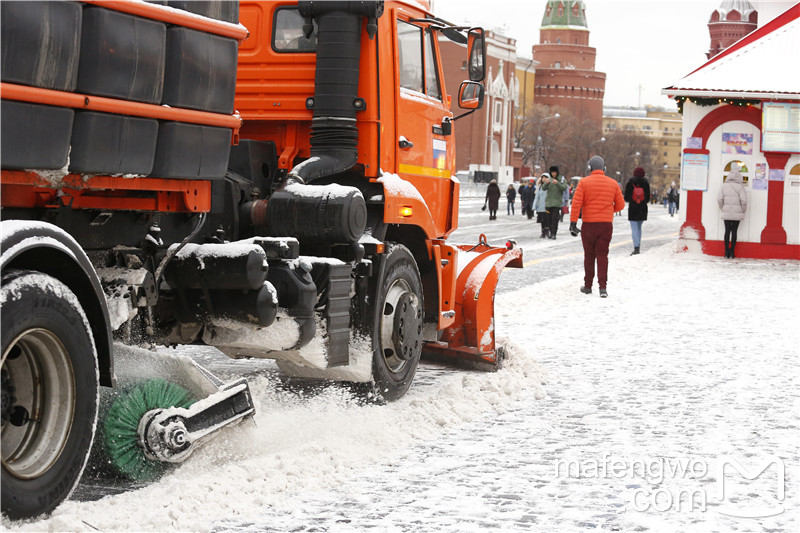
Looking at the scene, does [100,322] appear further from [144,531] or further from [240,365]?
[240,365]

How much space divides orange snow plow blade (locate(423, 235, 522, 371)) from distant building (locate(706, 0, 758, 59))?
277 feet

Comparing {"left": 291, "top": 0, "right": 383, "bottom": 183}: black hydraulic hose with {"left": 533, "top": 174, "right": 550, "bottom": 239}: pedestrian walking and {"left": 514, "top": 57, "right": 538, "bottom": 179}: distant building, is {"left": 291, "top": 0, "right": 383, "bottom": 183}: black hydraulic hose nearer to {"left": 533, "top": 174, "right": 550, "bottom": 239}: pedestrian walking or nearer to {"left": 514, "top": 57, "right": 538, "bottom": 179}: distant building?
{"left": 533, "top": 174, "right": 550, "bottom": 239}: pedestrian walking

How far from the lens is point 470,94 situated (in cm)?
821

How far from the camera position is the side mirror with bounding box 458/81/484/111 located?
26.9 ft

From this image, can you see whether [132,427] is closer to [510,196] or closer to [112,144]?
[112,144]

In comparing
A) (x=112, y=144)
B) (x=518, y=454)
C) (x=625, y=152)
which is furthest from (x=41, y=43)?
(x=625, y=152)

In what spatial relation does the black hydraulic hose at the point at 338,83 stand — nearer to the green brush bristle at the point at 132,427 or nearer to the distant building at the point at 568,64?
the green brush bristle at the point at 132,427

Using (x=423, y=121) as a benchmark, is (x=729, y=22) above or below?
above

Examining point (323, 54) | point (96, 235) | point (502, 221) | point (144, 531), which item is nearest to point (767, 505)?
point (144, 531)

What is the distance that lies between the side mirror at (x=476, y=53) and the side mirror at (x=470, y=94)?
7cm

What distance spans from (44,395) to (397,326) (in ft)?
11.0

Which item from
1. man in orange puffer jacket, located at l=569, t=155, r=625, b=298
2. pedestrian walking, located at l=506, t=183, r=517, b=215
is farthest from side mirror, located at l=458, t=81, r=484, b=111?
pedestrian walking, located at l=506, t=183, r=517, b=215

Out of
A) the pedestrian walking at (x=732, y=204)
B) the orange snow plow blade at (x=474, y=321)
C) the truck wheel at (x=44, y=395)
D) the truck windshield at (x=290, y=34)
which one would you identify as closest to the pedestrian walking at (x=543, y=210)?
the pedestrian walking at (x=732, y=204)

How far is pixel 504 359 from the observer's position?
9125 millimetres
